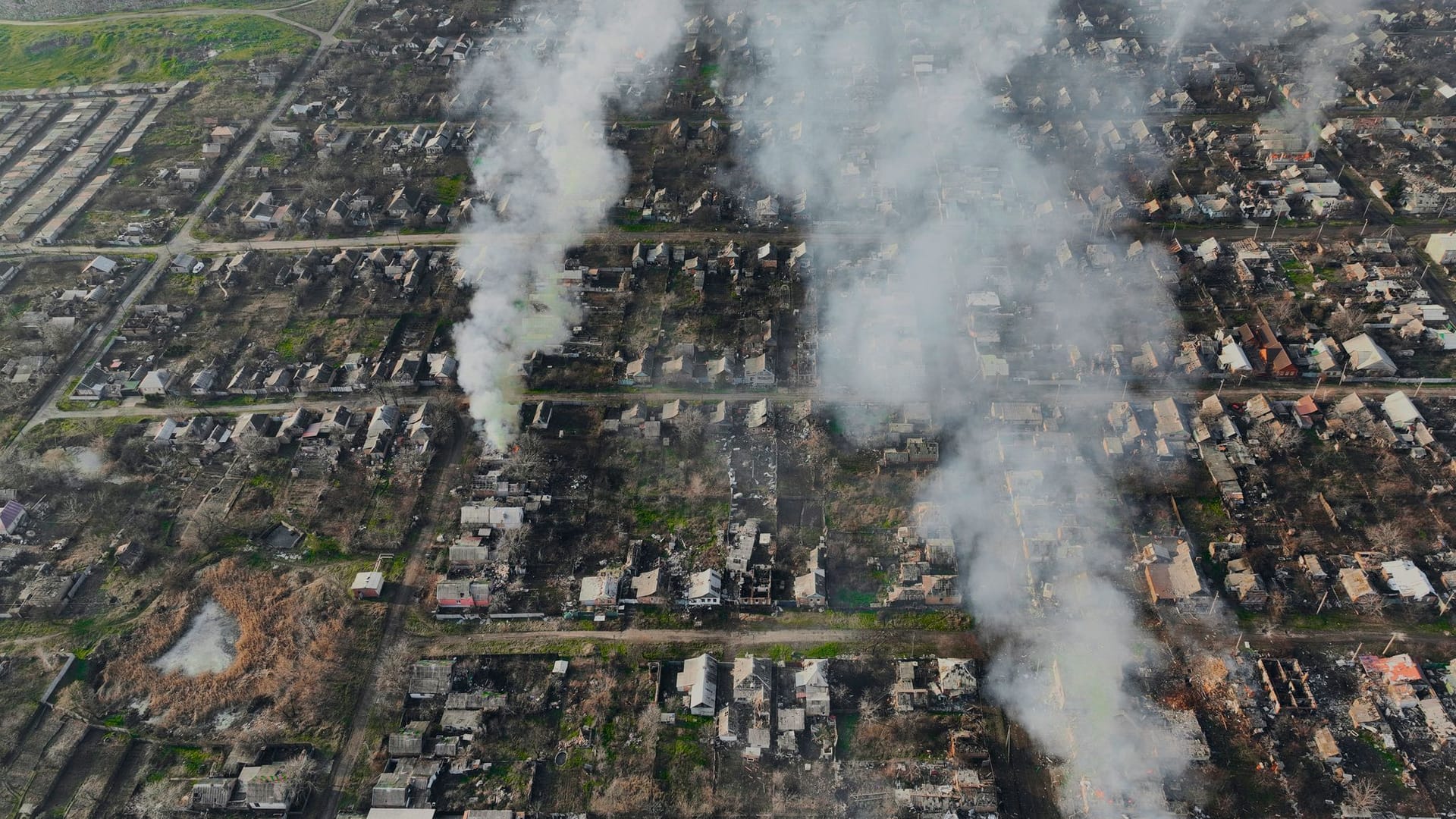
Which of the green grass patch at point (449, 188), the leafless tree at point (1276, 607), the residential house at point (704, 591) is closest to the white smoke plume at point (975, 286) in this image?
the leafless tree at point (1276, 607)

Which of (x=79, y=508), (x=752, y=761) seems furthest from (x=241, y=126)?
(x=752, y=761)

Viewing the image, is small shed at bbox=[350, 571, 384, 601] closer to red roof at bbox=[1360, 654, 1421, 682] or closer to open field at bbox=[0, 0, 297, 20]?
red roof at bbox=[1360, 654, 1421, 682]

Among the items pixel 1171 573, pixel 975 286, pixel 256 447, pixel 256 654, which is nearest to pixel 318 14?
pixel 256 447

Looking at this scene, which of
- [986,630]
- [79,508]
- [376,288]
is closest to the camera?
[986,630]

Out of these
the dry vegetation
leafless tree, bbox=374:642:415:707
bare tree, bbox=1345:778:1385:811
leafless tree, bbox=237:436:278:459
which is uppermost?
leafless tree, bbox=237:436:278:459

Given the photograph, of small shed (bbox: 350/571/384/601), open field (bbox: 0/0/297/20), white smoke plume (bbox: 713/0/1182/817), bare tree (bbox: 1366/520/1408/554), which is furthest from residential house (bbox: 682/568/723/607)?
open field (bbox: 0/0/297/20)

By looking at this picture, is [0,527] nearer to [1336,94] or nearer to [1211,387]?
[1211,387]

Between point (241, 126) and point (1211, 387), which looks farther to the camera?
point (241, 126)

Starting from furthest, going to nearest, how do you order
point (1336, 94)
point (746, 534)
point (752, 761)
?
point (1336, 94) → point (746, 534) → point (752, 761)
